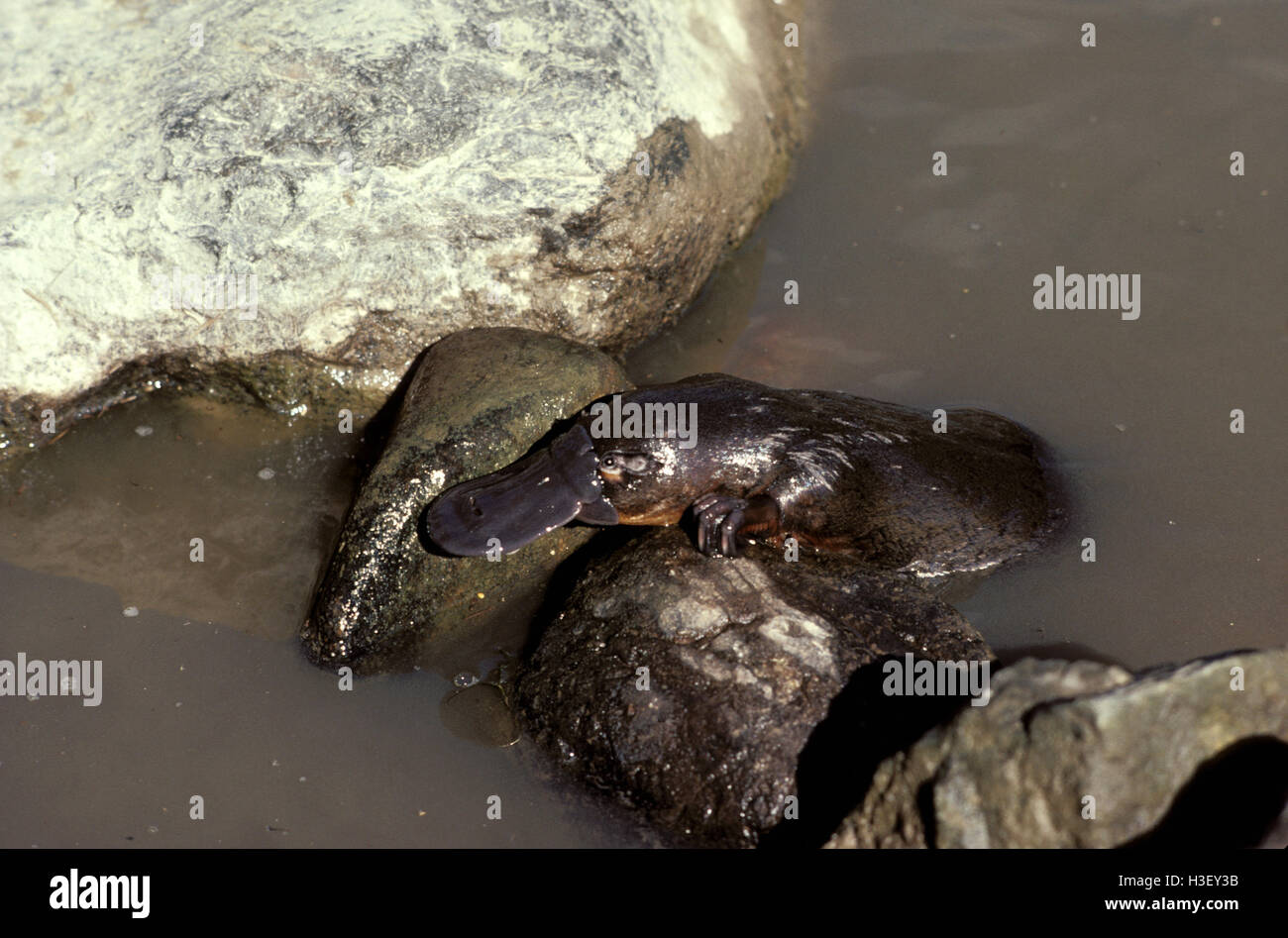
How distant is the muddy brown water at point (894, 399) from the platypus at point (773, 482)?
0.28m

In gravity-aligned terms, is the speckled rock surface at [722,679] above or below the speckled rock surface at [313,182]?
below

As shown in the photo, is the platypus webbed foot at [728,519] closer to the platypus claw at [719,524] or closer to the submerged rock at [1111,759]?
the platypus claw at [719,524]

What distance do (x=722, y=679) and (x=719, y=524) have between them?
0.65 m

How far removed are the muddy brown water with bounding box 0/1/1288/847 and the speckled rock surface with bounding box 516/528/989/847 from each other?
8.5 inches

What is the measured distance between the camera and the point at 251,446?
14.7ft

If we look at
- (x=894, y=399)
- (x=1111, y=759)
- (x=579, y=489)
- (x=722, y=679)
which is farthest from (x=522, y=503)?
(x=1111, y=759)

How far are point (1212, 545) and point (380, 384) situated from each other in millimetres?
3490

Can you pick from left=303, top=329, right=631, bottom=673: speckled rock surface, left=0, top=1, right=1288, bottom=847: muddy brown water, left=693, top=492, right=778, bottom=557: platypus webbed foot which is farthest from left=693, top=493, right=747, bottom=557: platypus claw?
left=0, top=1, right=1288, bottom=847: muddy brown water

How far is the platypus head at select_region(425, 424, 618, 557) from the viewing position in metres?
3.66

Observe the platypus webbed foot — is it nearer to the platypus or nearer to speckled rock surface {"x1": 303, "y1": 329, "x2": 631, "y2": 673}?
the platypus

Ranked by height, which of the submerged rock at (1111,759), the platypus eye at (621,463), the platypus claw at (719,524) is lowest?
the submerged rock at (1111,759)

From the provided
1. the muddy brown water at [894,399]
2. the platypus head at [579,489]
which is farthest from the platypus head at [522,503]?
the muddy brown water at [894,399]

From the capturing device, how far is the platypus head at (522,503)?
12.0 ft
